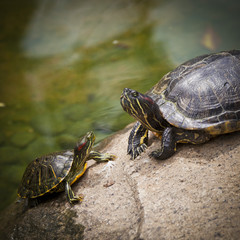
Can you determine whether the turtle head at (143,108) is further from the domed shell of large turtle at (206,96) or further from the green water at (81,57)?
the green water at (81,57)

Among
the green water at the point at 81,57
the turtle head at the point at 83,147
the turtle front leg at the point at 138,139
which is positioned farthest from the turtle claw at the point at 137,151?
the green water at the point at 81,57

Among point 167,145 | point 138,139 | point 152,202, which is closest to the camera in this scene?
point 152,202

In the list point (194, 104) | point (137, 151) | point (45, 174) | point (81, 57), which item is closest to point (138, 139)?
point (137, 151)

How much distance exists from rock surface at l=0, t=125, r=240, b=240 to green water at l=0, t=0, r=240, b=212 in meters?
1.67

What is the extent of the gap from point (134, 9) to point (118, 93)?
5219mm

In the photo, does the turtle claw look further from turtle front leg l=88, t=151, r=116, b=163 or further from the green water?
the green water

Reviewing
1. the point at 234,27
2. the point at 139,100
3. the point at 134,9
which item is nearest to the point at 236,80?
the point at 139,100

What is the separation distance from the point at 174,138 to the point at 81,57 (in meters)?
6.56

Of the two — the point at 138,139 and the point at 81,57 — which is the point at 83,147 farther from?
the point at 81,57

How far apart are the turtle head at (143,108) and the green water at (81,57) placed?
2083 mm

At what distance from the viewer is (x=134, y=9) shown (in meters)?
10.5

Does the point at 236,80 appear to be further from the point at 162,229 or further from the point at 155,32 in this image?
the point at 155,32

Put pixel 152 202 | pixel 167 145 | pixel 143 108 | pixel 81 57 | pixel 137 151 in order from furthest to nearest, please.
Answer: pixel 81 57, pixel 137 151, pixel 143 108, pixel 167 145, pixel 152 202

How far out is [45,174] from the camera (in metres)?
3.79
